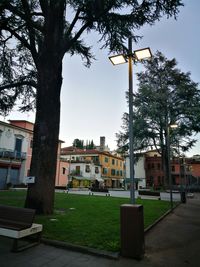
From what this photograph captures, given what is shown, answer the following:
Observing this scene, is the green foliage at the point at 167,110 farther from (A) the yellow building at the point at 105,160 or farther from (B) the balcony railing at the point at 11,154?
(A) the yellow building at the point at 105,160

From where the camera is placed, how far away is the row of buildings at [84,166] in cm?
3152

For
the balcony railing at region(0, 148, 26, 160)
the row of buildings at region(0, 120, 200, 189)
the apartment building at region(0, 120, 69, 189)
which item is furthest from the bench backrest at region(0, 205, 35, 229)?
the balcony railing at region(0, 148, 26, 160)

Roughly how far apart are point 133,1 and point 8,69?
7585 millimetres

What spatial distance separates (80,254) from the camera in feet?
16.9

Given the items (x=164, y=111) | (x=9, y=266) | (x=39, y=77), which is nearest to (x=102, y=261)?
(x=9, y=266)

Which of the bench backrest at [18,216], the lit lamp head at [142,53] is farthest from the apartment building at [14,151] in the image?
the lit lamp head at [142,53]

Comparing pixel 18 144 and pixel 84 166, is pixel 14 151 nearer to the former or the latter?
pixel 18 144

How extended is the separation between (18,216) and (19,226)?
0.33 m

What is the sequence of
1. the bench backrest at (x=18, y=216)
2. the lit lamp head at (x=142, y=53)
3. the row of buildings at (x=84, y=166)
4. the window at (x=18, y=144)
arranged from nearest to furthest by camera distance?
the bench backrest at (x=18, y=216) < the lit lamp head at (x=142, y=53) < the row of buildings at (x=84, y=166) < the window at (x=18, y=144)

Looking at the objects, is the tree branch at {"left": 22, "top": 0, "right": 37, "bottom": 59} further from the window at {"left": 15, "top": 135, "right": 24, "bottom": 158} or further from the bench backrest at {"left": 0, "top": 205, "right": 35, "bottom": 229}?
the window at {"left": 15, "top": 135, "right": 24, "bottom": 158}

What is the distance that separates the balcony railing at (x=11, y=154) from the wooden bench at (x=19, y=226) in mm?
26385

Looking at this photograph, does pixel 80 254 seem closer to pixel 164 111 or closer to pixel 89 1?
pixel 89 1

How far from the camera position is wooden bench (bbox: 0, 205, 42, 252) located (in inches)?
196

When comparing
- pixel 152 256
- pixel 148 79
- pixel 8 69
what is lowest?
pixel 152 256
